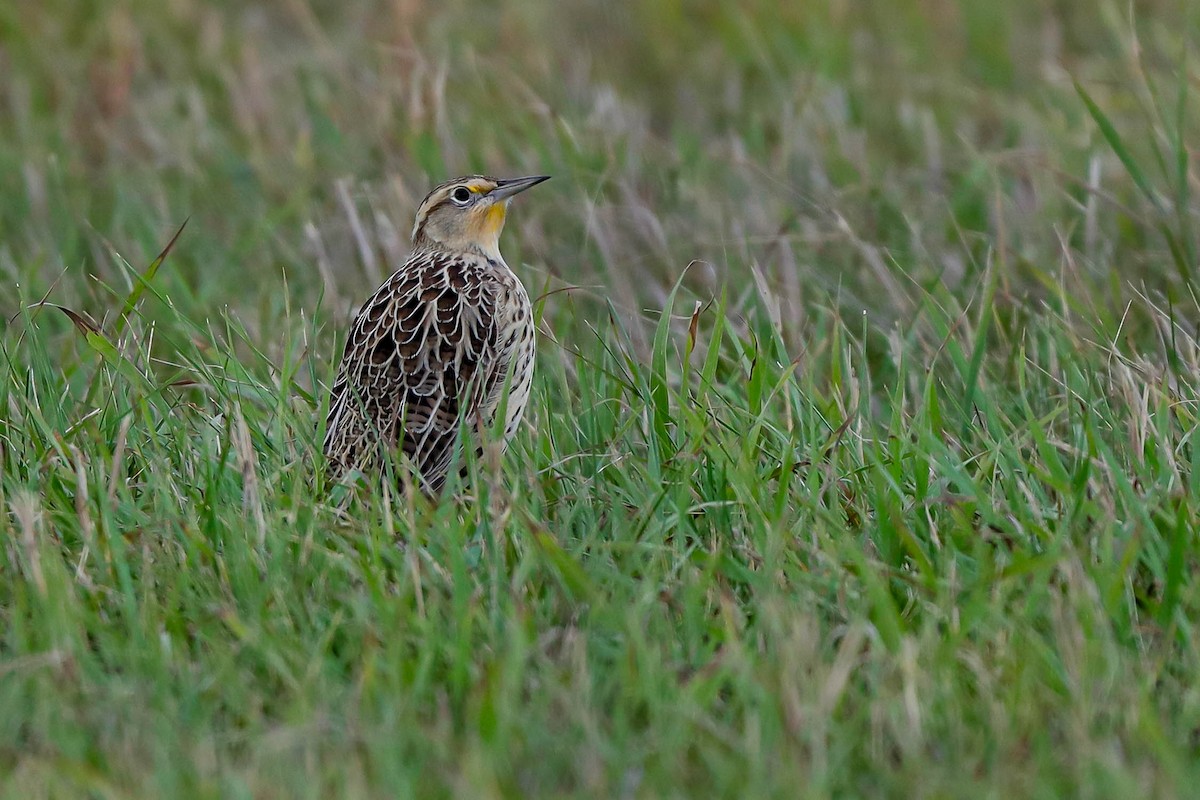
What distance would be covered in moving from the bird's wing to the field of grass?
122 mm

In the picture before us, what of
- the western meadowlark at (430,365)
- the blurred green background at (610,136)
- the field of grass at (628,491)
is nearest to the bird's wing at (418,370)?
the western meadowlark at (430,365)

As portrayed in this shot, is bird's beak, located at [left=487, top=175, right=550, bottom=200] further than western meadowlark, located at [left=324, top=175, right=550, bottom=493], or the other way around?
bird's beak, located at [left=487, top=175, right=550, bottom=200]

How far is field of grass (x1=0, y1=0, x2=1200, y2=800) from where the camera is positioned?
294 centimetres

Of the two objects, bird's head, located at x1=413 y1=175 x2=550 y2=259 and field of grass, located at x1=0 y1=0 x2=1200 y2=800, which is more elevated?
bird's head, located at x1=413 y1=175 x2=550 y2=259

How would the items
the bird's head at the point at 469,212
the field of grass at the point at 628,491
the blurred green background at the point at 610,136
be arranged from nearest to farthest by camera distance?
the field of grass at the point at 628,491
the bird's head at the point at 469,212
the blurred green background at the point at 610,136

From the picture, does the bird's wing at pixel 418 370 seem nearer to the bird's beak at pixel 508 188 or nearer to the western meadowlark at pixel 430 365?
the western meadowlark at pixel 430 365

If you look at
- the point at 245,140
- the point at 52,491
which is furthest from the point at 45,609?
the point at 245,140

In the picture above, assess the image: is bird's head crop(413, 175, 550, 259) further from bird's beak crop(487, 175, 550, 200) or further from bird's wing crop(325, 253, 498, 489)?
bird's wing crop(325, 253, 498, 489)

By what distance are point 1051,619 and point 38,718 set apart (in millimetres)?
1845

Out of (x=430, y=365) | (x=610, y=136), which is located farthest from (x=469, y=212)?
(x=610, y=136)

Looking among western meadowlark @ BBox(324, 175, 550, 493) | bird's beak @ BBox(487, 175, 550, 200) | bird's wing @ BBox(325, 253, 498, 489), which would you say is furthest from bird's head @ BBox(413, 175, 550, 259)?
bird's wing @ BBox(325, 253, 498, 489)

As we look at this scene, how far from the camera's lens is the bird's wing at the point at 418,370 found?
436 cm

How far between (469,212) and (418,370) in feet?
2.41

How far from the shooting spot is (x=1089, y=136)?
695 cm
